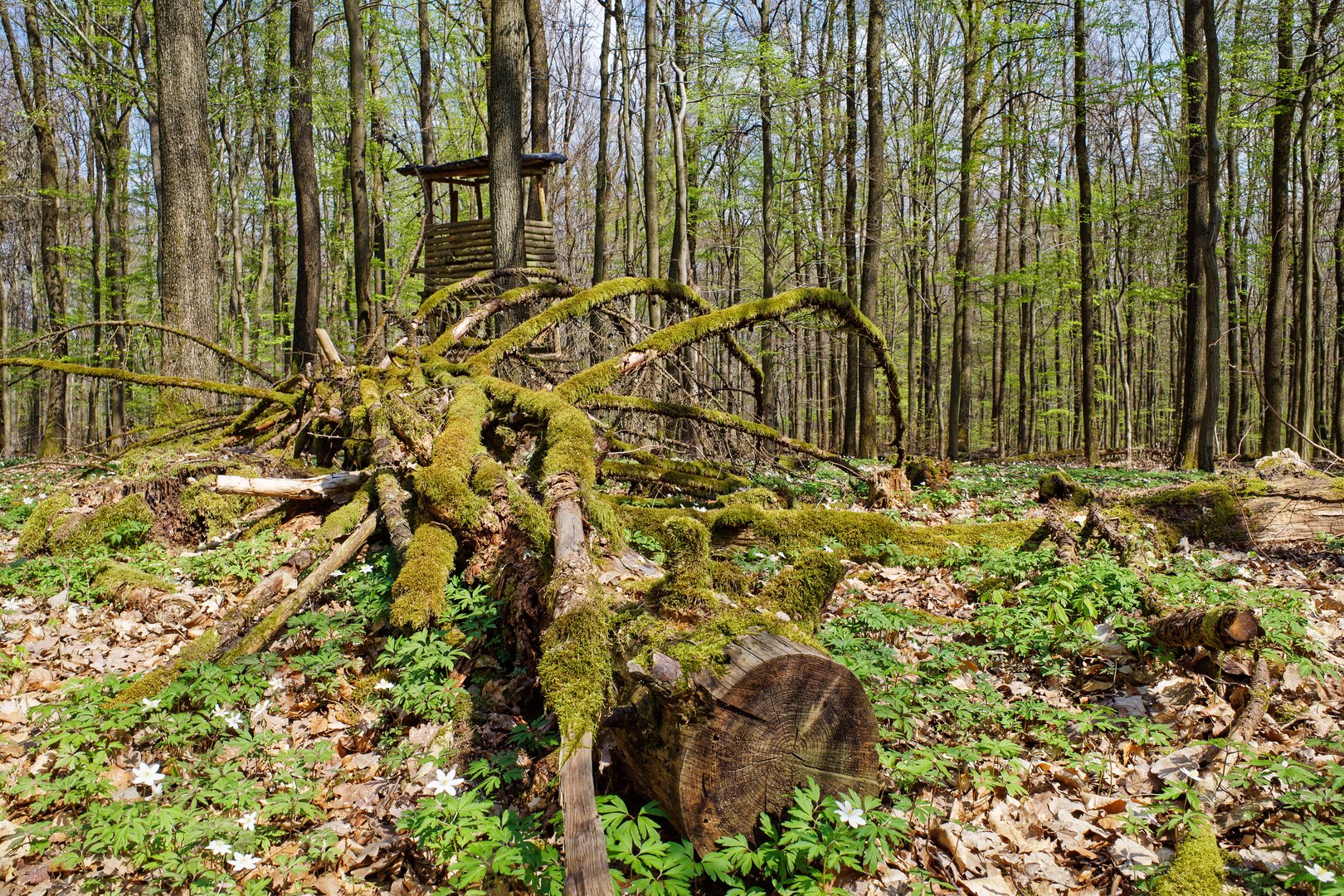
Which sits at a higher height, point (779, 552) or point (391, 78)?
point (391, 78)

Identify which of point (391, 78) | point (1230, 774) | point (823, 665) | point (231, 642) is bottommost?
point (1230, 774)

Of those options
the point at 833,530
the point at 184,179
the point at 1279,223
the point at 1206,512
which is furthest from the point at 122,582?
the point at 1279,223

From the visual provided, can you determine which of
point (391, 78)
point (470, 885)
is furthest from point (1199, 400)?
point (391, 78)

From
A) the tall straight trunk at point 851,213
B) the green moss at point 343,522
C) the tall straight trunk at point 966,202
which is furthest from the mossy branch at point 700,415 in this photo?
the tall straight trunk at point 966,202

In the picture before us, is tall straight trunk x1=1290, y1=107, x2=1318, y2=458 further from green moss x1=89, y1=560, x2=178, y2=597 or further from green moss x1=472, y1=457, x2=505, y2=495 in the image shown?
green moss x1=89, y1=560, x2=178, y2=597

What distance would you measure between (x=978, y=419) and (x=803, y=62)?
31.9m

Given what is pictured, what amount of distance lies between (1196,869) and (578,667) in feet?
6.84

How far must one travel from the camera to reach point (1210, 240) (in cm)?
1200

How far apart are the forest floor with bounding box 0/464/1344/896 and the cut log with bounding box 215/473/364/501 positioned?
0.70m

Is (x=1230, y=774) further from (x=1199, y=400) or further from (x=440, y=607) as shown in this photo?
(x=1199, y=400)

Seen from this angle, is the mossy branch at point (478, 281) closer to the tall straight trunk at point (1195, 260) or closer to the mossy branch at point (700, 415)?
the mossy branch at point (700, 415)

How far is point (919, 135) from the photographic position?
17234 millimetres

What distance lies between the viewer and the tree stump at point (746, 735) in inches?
87.8

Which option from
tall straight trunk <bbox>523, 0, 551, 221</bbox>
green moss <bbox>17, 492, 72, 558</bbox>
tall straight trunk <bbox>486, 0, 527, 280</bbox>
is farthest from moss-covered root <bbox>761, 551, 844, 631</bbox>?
tall straight trunk <bbox>523, 0, 551, 221</bbox>
